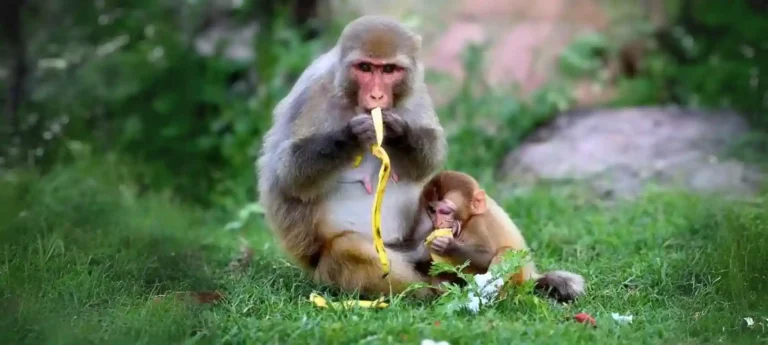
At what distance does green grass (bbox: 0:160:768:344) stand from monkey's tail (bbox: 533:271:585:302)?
0.25 feet

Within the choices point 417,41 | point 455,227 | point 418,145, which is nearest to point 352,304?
point 455,227

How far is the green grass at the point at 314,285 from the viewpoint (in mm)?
4266

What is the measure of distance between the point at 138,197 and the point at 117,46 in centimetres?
165

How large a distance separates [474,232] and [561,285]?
491 millimetres

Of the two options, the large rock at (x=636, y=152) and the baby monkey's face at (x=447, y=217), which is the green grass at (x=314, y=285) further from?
the large rock at (x=636, y=152)

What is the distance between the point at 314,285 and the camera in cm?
536

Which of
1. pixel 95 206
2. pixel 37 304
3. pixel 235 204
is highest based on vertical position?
pixel 37 304

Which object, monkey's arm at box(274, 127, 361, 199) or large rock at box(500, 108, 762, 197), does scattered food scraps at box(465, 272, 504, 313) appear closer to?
monkey's arm at box(274, 127, 361, 199)

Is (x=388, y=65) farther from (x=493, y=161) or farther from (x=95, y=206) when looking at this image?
(x=493, y=161)

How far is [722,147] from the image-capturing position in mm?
8969

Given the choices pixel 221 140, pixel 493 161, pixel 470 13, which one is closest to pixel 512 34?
pixel 470 13

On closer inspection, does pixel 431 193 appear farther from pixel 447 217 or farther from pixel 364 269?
pixel 364 269

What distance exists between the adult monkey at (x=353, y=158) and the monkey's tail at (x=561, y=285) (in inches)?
22.2

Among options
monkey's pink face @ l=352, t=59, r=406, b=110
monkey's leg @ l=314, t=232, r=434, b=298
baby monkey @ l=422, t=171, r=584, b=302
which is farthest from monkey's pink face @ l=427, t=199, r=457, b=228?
monkey's pink face @ l=352, t=59, r=406, b=110
